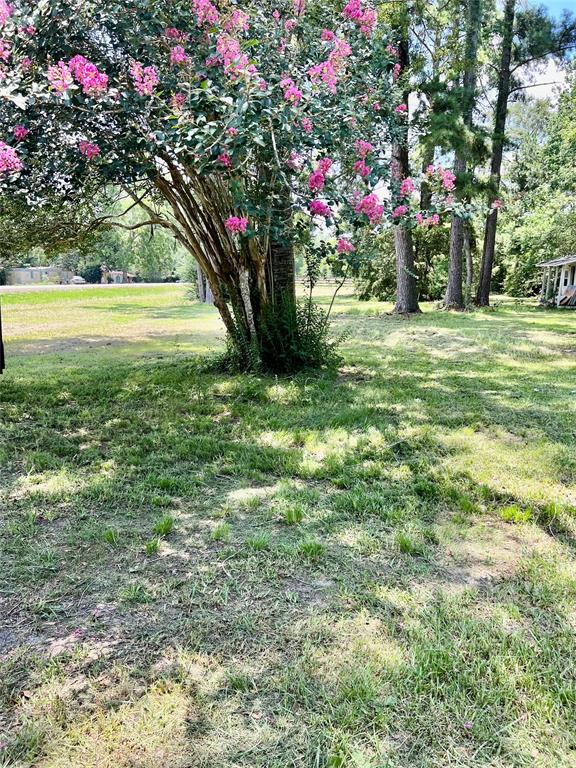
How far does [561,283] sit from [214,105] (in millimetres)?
15926

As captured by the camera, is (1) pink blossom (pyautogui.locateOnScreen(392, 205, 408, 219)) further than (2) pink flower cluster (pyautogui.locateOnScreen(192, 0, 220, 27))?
Yes

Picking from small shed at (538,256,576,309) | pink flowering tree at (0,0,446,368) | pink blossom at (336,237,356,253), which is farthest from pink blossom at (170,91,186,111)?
small shed at (538,256,576,309)

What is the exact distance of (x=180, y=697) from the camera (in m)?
1.43

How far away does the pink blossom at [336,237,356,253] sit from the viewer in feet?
13.6

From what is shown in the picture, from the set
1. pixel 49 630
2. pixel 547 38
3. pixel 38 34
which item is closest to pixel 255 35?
pixel 38 34

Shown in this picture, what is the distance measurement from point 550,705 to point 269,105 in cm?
277

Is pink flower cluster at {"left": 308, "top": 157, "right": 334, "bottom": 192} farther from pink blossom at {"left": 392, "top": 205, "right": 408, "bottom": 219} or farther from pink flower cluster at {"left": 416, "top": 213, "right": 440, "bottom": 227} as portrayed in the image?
pink flower cluster at {"left": 416, "top": 213, "right": 440, "bottom": 227}

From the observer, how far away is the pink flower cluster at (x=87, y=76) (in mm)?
2920

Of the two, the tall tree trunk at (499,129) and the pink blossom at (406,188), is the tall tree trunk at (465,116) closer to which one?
the tall tree trunk at (499,129)

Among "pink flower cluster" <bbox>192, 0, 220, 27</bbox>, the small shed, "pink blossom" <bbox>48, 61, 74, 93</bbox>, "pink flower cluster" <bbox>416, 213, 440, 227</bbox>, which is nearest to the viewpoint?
"pink blossom" <bbox>48, 61, 74, 93</bbox>

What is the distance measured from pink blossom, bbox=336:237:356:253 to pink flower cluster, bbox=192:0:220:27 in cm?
171

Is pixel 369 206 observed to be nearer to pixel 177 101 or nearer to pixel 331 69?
pixel 331 69

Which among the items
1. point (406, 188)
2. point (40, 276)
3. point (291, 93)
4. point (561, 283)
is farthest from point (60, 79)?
point (40, 276)

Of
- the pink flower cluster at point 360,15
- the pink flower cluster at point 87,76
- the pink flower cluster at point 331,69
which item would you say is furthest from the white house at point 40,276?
the pink flower cluster at point 87,76
